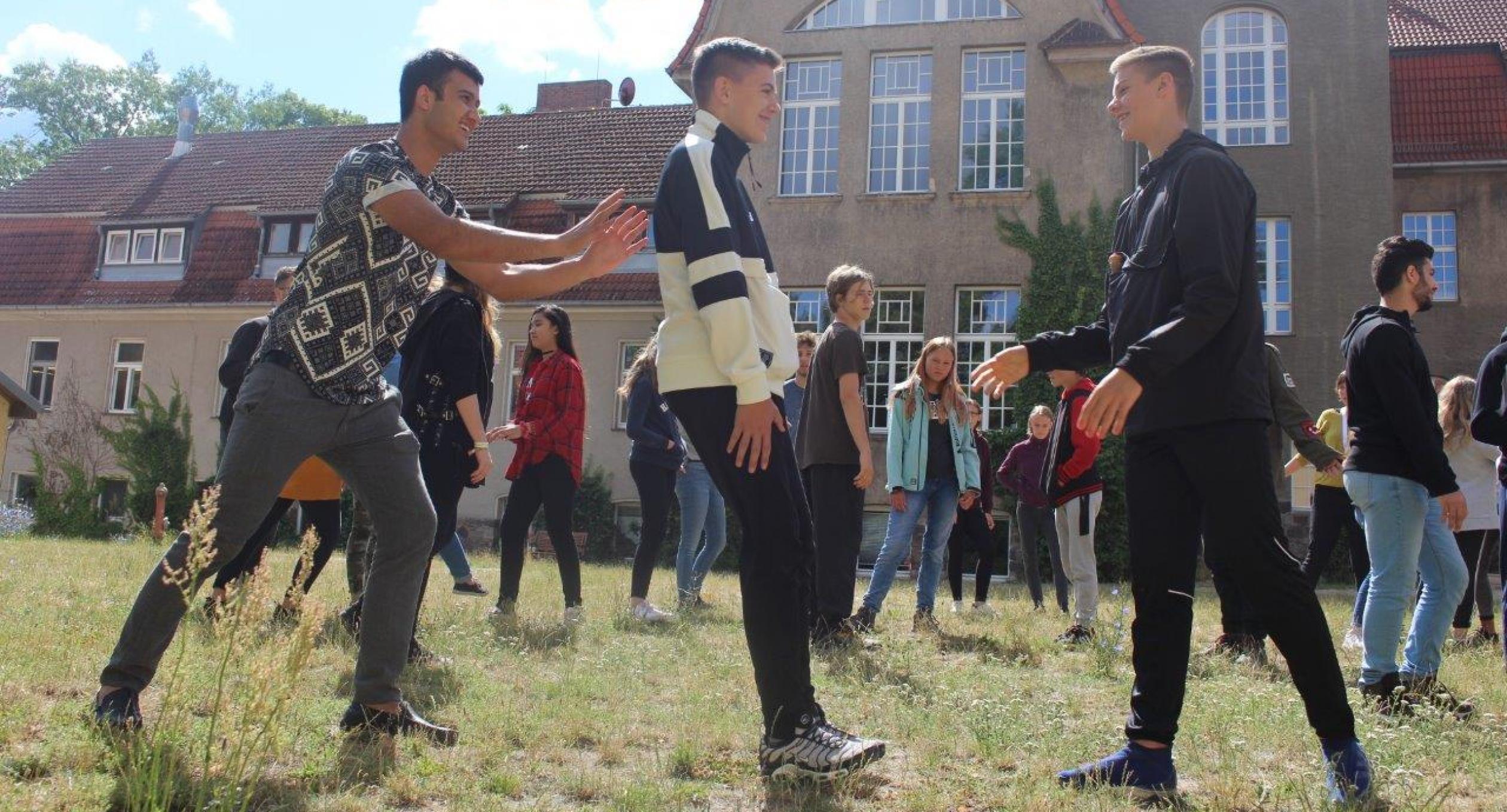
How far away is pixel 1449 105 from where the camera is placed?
922 inches

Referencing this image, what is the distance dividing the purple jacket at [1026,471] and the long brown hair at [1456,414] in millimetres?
3167

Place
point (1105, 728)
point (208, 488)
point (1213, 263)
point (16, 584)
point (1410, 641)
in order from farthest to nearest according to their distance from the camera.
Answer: point (16, 584) → point (1410, 641) → point (1105, 728) → point (1213, 263) → point (208, 488)

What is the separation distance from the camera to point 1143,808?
3.48 meters

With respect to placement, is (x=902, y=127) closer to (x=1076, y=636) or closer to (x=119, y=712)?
(x=1076, y=636)

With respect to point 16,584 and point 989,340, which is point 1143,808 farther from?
point 989,340

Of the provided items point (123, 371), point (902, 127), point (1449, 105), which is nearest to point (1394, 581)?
point (902, 127)

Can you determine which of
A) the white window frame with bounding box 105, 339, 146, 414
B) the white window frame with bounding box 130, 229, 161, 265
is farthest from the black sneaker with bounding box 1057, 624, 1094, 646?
the white window frame with bounding box 130, 229, 161, 265

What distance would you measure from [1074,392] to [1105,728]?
13.0 ft

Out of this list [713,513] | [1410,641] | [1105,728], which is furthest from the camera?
[713,513]

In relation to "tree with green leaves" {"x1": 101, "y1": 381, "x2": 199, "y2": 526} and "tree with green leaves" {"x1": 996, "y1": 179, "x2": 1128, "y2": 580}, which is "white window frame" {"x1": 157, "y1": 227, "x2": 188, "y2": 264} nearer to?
"tree with green leaves" {"x1": 101, "y1": 381, "x2": 199, "y2": 526}

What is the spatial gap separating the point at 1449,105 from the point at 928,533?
67.4ft

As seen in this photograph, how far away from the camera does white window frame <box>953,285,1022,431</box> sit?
70.3ft

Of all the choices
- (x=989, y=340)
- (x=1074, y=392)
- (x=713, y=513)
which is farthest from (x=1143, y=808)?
(x=989, y=340)

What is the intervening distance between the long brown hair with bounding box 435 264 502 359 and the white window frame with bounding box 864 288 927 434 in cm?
1589
